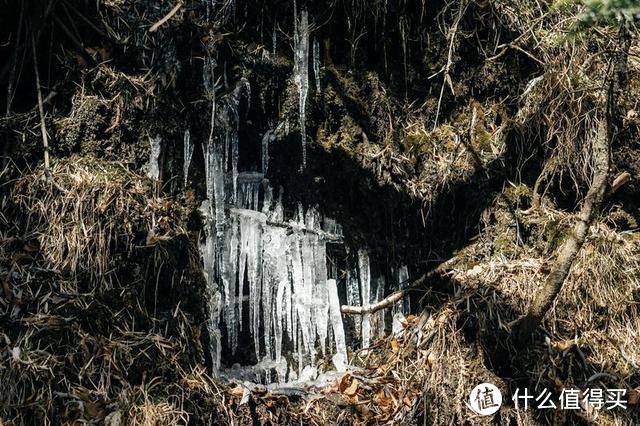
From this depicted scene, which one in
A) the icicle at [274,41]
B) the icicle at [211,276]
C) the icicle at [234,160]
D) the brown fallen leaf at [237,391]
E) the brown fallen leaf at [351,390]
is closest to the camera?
the brown fallen leaf at [237,391]

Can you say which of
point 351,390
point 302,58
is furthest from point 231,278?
point 302,58

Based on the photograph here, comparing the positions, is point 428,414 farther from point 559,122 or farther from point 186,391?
point 559,122

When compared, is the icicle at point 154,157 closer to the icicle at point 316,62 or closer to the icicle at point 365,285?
the icicle at point 316,62

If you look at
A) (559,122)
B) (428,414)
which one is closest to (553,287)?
(428,414)

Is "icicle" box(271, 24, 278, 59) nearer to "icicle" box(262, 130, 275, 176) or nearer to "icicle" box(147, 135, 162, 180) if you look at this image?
"icicle" box(262, 130, 275, 176)

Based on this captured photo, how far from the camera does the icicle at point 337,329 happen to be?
3953mm

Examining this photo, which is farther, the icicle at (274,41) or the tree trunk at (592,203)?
the icicle at (274,41)

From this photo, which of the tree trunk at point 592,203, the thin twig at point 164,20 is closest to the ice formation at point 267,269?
the thin twig at point 164,20

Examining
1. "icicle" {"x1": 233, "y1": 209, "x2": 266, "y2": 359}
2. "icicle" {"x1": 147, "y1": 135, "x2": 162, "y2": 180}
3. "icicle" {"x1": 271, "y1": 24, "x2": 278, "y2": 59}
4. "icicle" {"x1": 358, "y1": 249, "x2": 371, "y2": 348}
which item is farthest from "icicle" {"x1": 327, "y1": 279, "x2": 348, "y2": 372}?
"icicle" {"x1": 271, "y1": 24, "x2": 278, "y2": 59}

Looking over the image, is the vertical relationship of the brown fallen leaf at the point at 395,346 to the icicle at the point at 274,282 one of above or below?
below

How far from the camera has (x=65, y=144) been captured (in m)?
3.53

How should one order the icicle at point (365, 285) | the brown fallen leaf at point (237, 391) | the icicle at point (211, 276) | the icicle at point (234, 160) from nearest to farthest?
the brown fallen leaf at point (237, 391), the icicle at point (211, 276), the icicle at point (234, 160), the icicle at point (365, 285)

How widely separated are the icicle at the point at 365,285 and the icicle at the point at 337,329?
132 millimetres

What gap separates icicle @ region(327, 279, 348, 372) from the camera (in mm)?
3953
